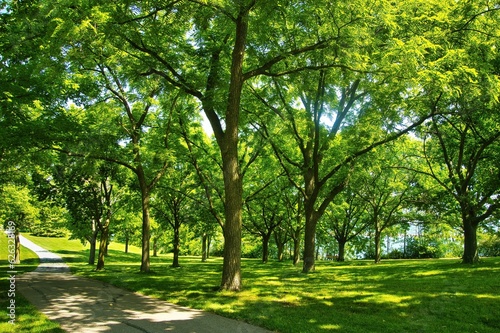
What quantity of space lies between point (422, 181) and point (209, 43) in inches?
860

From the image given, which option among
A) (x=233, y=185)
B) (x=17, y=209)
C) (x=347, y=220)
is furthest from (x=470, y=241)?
(x=17, y=209)

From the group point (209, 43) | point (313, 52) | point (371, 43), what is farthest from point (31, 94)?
point (371, 43)

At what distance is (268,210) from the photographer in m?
30.4

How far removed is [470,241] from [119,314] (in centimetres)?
1668

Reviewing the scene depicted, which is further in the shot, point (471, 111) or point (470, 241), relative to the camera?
point (470, 241)

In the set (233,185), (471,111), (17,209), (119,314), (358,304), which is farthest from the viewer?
(17,209)

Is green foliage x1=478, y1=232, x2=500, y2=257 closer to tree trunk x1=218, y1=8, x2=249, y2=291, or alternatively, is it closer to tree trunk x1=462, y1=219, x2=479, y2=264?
tree trunk x1=462, y1=219, x2=479, y2=264

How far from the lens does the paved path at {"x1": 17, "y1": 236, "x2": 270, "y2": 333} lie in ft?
21.7

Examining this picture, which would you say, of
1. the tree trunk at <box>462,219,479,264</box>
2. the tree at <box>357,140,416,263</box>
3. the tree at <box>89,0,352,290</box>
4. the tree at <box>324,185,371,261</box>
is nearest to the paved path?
the tree at <box>89,0,352,290</box>

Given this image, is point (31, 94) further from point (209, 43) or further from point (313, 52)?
point (313, 52)

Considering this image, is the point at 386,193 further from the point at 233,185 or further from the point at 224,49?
the point at 233,185

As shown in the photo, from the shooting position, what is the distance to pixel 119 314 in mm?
7875

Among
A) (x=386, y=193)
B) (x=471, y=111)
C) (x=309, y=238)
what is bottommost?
(x=309, y=238)

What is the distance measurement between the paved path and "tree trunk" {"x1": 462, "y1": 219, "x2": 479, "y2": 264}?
14.9 metres
